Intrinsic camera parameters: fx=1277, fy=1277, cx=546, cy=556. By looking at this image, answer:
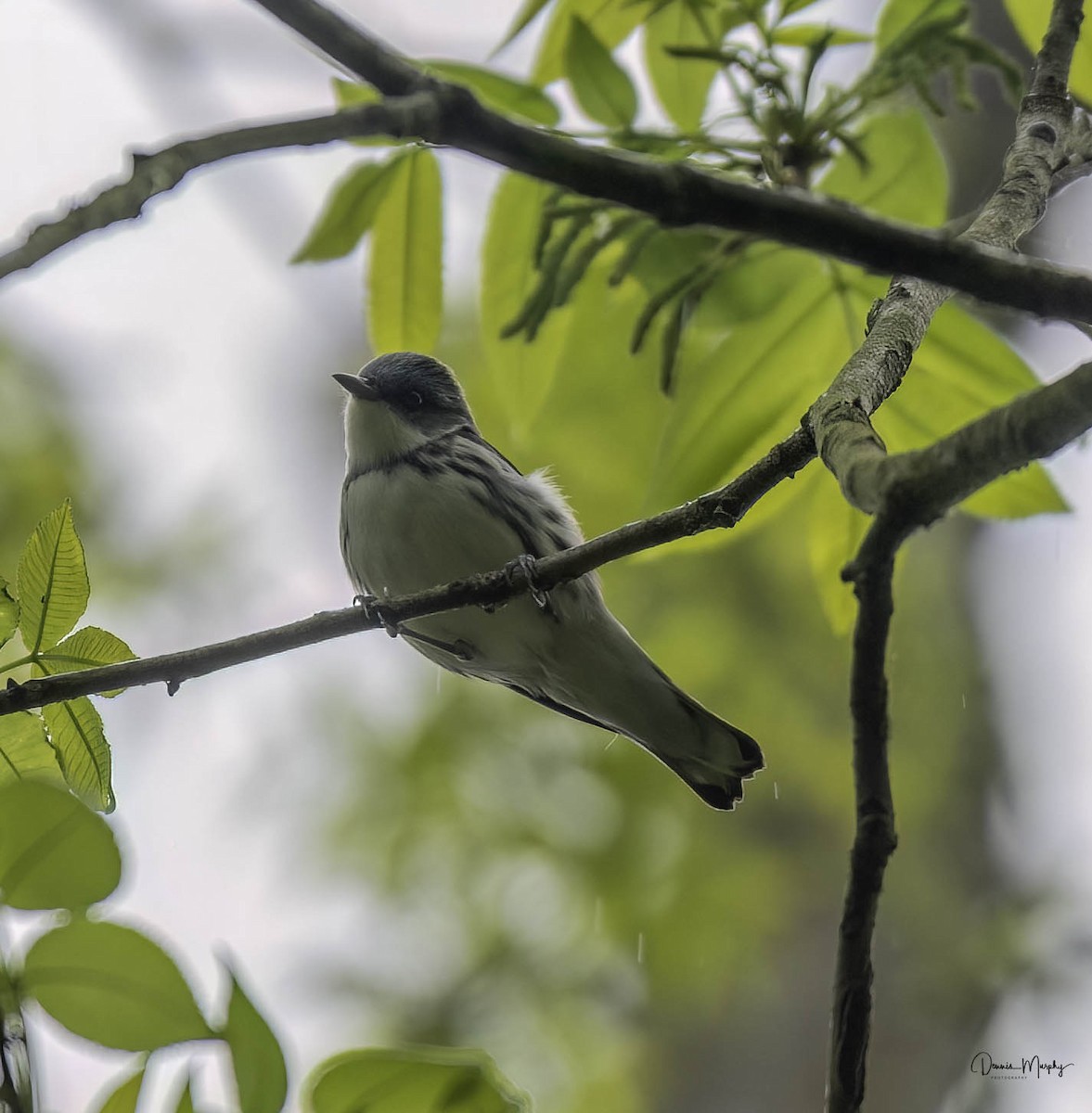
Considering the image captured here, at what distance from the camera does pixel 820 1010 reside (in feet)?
21.5

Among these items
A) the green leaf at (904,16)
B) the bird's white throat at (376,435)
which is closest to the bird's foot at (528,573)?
the green leaf at (904,16)

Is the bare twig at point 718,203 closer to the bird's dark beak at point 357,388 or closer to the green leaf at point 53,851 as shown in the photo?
the green leaf at point 53,851

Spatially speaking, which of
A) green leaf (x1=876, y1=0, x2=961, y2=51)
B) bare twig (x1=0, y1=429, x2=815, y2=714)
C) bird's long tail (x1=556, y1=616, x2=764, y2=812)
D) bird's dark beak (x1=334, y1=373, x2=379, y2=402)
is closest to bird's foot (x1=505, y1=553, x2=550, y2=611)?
bare twig (x1=0, y1=429, x2=815, y2=714)

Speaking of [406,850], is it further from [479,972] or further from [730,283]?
[730,283]

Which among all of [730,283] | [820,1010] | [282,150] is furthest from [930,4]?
[820,1010]

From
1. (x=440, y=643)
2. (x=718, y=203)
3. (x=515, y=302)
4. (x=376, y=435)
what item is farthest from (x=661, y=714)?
(x=718, y=203)

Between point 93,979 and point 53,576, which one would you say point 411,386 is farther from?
point 93,979

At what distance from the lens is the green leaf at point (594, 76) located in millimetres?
2545

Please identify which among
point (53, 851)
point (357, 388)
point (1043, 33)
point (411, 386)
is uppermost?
point (411, 386)

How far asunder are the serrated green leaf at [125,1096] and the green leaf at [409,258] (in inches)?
66.5

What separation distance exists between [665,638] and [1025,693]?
7.34 ft

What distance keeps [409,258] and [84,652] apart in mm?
1181

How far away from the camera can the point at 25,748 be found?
5.96ft

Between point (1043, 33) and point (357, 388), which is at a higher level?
point (357, 388)
